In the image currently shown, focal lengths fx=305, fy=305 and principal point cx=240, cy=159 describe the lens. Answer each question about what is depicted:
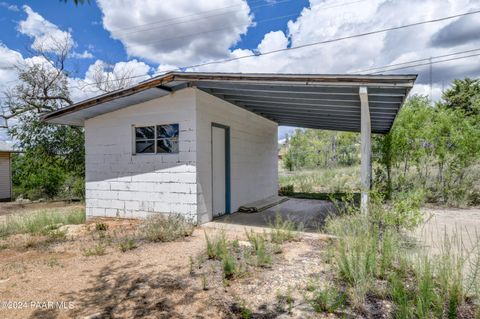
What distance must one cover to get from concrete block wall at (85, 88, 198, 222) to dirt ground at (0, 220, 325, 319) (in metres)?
2.03

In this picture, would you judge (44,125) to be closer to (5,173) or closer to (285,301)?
(5,173)

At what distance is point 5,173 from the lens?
1870 cm

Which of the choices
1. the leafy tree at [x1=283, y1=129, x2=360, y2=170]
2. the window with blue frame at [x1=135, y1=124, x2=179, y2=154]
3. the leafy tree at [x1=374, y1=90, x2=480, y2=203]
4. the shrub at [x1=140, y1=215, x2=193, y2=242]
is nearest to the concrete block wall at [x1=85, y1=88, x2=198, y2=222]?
the window with blue frame at [x1=135, y1=124, x2=179, y2=154]

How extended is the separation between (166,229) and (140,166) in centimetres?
230

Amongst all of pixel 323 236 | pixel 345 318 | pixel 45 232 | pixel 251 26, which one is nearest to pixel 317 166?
pixel 251 26

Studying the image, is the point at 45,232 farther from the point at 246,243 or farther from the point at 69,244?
the point at 246,243

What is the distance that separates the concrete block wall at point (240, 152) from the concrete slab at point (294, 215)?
2.16ft

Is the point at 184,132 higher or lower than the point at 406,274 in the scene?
higher

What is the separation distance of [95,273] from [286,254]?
271 centimetres

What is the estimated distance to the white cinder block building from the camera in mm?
6332

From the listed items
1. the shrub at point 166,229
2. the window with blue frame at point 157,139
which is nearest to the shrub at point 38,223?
the shrub at point 166,229

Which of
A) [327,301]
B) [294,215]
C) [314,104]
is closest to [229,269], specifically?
[327,301]

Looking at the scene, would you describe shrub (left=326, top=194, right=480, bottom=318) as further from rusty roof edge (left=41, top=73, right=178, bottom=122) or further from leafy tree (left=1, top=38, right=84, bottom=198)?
leafy tree (left=1, top=38, right=84, bottom=198)

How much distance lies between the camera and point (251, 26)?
49.7 ft
